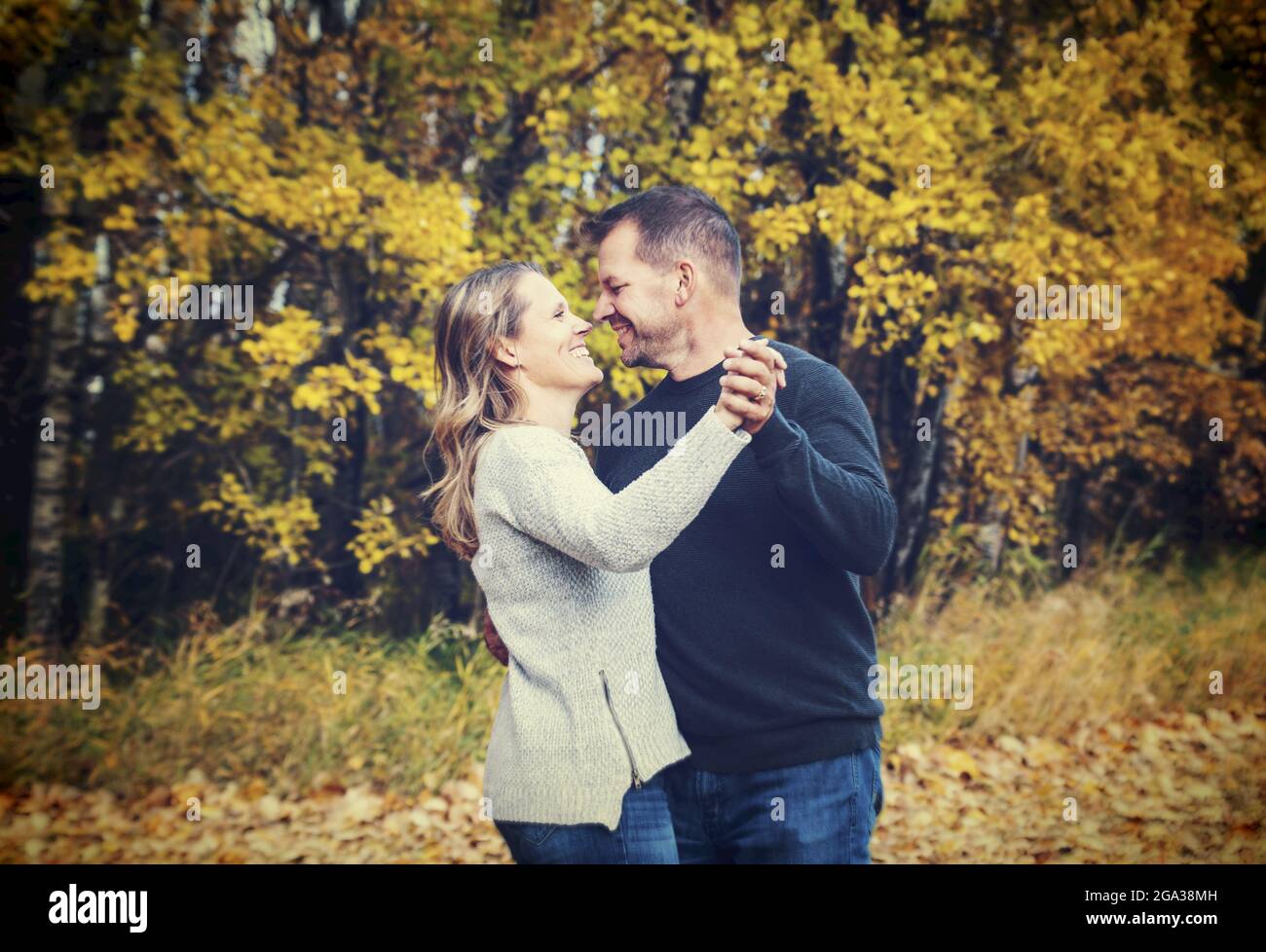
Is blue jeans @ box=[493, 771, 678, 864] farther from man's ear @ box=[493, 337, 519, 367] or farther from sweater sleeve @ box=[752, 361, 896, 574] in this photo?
man's ear @ box=[493, 337, 519, 367]

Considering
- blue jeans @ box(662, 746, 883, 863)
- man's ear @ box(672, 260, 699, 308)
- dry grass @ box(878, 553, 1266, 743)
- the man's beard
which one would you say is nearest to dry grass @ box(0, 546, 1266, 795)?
dry grass @ box(878, 553, 1266, 743)

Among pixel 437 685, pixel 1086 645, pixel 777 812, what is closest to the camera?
pixel 777 812

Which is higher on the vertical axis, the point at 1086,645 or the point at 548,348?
the point at 548,348

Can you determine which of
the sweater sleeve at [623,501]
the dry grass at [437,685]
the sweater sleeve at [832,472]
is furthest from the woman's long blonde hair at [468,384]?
the dry grass at [437,685]

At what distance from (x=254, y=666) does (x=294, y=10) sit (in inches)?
139

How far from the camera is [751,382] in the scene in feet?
5.96

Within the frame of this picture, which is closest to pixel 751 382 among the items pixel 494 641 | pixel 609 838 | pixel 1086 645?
pixel 609 838

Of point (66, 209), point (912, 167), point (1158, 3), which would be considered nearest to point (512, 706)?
point (912, 167)

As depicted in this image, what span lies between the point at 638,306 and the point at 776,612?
837 millimetres

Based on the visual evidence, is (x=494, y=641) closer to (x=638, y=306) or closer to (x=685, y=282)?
(x=638, y=306)
